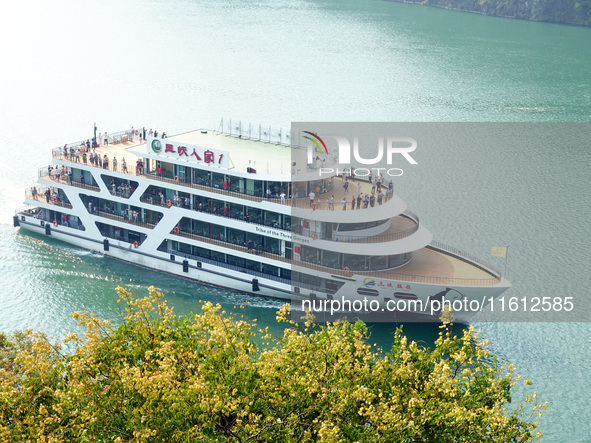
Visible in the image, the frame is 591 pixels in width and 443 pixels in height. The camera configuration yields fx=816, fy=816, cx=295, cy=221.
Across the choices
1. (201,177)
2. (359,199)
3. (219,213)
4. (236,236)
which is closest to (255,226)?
(236,236)

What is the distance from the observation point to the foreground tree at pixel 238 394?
22984 millimetres

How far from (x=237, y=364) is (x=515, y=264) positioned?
29580mm

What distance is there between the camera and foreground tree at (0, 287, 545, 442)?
23.0 m

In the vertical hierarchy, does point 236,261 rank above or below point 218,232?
below

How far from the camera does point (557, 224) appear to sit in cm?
5684

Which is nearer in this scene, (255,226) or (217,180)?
(255,226)

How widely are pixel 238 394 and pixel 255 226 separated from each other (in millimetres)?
21810

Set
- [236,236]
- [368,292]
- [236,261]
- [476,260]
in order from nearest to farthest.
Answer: [368,292] < [476,260] < [236,236] < [236,261]

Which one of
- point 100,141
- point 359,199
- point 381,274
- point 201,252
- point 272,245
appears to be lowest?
point 201,252

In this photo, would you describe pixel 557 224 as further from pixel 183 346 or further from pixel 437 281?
pixel 183 346

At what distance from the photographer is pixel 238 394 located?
24.0 metres

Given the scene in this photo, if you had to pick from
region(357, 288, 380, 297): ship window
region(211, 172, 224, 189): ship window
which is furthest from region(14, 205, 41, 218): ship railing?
region(357, 288, 380, 297): ship window

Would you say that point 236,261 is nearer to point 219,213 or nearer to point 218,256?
point 218,256

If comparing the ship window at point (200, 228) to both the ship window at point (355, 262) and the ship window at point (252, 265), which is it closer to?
the ship window at point (252, 265)
